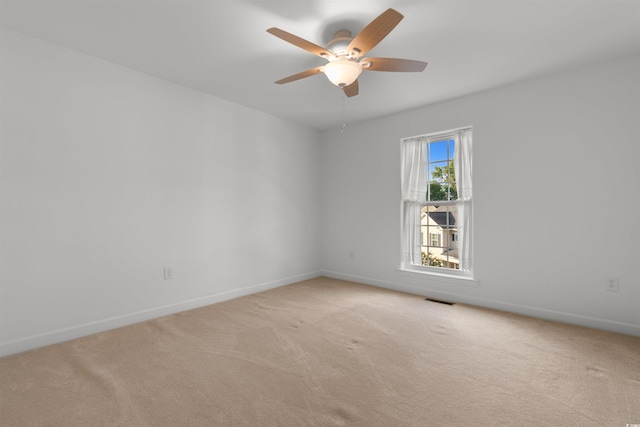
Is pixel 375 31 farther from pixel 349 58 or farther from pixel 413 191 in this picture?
pixel 413 191

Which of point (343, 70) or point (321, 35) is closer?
point (343, 70)

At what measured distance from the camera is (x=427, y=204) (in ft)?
13.5

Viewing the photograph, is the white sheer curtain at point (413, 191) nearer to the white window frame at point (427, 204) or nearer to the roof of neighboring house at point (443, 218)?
the white window frame at point (427, 204)

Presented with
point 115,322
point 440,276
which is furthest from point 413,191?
point 115,322

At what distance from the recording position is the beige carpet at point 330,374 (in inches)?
64.0

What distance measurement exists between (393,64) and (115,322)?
336 cm

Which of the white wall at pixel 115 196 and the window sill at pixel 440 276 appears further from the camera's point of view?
the window sill at pixel 440 276

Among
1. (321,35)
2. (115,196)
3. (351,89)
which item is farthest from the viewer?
(115,196)

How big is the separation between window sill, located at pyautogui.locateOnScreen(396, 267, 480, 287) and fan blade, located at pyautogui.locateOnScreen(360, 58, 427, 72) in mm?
2552

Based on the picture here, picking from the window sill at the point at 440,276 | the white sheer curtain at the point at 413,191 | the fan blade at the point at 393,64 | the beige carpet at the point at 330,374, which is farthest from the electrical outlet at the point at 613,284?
the fan blade at the point at 393,64

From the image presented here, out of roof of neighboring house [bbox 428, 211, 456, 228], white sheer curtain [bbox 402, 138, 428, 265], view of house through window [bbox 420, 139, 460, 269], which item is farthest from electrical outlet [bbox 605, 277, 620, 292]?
white sheer curtain [bbox 402, 138, 428, 265]

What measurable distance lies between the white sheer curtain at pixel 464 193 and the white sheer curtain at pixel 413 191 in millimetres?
459

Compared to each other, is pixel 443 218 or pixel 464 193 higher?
pixel 464 193

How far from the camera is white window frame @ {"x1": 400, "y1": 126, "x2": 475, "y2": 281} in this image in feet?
12.1
